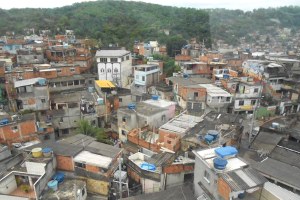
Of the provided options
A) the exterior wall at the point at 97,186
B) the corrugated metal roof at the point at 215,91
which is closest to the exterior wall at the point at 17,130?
the exterior wall at the point at 97,186

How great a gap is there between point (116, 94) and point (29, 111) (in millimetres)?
11529

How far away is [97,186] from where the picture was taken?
2048 cm

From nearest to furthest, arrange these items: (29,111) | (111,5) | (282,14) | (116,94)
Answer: (29,111) → (116,94) → (111,5) → (282,14)

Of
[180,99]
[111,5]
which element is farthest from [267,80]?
[111,5]

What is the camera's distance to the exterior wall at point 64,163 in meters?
20.6

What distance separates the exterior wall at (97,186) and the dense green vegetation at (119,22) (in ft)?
195

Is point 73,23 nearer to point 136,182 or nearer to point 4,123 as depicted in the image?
point 4,123

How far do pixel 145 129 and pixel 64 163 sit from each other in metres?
9.74

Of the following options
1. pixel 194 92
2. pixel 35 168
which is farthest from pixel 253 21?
pixel 35 168

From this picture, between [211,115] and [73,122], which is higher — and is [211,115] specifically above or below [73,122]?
above

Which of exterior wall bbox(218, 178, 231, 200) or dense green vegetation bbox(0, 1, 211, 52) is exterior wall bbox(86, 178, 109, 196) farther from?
dense green vegetation bbox(0, 1, 211, 52)

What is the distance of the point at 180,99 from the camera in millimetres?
36844

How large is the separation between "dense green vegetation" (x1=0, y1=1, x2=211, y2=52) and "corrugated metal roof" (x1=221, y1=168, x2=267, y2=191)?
64.1 metres

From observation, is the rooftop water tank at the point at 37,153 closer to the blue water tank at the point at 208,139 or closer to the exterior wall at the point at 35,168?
the exterior wall at the point at 35,168
